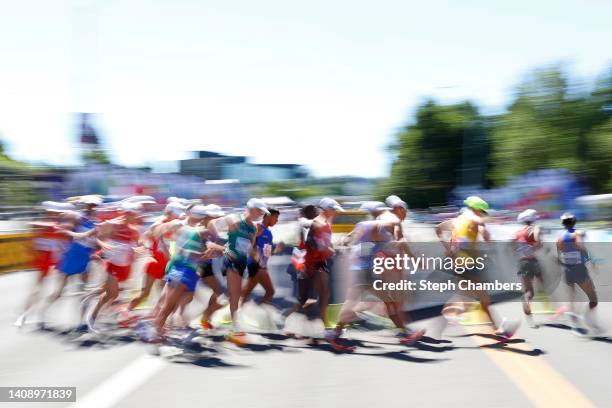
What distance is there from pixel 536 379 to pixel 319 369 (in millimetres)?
2181

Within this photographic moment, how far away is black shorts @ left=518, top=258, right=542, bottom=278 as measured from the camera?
10.4 metres

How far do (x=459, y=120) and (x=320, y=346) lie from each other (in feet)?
254

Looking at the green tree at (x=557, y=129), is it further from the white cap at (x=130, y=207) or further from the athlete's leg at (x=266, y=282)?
the white cap at (x=130, y=207)

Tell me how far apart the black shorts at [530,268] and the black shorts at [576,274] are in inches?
22.5

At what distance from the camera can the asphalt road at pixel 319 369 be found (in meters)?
6.28

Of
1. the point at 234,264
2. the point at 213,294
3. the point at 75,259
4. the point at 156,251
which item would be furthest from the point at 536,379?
the point at 75,259

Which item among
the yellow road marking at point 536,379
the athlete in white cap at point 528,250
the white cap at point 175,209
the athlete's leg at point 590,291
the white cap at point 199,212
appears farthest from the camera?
the athlete in white cap at point 528,250

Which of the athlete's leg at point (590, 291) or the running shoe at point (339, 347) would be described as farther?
the athlete's leg at point (590, 291)

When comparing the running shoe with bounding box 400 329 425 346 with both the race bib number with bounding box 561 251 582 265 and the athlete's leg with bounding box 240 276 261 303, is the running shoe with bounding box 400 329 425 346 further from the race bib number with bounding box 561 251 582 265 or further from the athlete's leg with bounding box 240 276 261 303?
the race bib number with bounding box 561 251 582 265

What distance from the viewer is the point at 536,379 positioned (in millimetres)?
6887

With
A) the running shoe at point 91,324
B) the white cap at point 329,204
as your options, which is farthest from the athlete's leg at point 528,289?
the running shoe at point 91,324

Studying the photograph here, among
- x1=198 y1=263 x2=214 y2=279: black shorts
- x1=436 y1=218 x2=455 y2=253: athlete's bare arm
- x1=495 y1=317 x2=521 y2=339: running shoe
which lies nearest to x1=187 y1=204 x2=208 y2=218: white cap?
x1=198 y1=263 x2=214 y2=279: black shorts

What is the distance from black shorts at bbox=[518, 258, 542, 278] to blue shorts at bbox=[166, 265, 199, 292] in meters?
4.95

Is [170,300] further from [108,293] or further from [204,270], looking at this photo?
[108,293]
